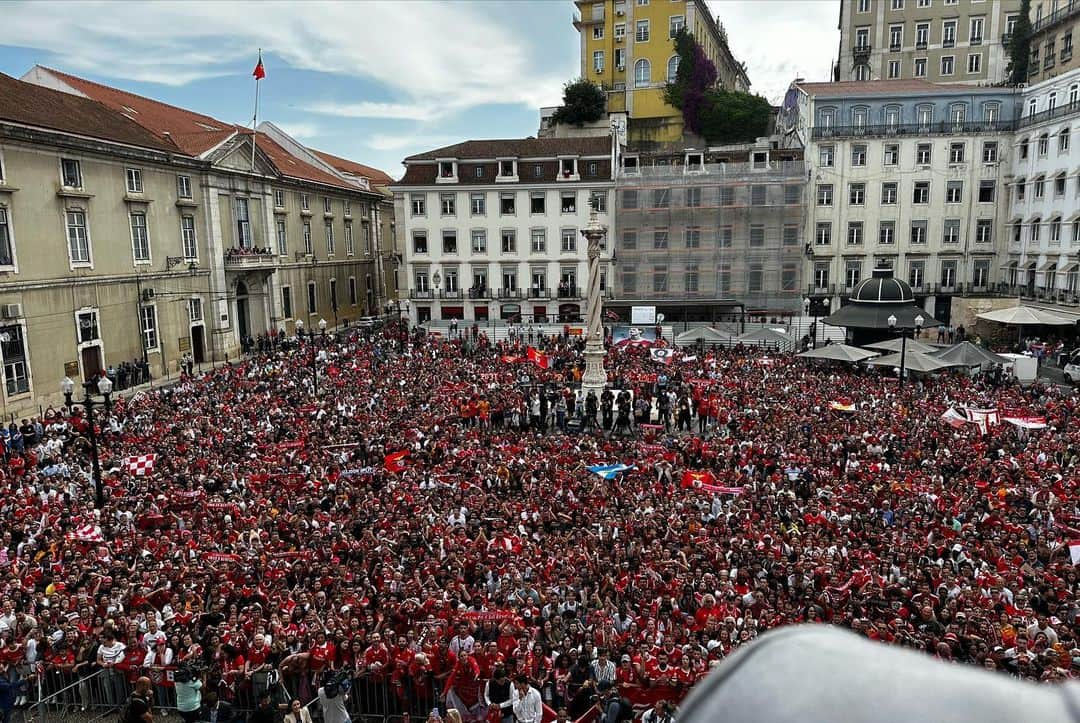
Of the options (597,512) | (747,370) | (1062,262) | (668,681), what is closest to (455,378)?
(747,370)

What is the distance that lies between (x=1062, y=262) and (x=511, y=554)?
43763 millimetres

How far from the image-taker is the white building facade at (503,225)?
178 ft

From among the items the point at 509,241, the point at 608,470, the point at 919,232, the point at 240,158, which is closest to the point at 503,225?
the point at 509,241

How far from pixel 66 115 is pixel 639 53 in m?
48.9

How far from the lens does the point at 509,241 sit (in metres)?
55.7

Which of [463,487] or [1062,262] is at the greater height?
[1062,262]

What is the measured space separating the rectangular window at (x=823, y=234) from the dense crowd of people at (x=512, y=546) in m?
28.6

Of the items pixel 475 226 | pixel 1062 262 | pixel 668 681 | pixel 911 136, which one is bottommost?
pixel 668 681

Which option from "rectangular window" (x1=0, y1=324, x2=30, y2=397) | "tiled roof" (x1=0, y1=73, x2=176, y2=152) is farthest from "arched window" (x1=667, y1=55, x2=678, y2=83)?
"rectangular window" (x1=0, y1=324, x2=30, y2=397)

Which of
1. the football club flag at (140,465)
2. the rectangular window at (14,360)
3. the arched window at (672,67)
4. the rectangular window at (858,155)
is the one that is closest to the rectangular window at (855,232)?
the rectangular window at (858,155)

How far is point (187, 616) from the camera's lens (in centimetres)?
1187

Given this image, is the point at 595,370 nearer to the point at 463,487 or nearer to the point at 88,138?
the point at 463,487

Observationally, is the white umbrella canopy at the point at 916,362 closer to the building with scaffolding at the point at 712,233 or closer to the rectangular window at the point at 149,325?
the building with scaffolding at the point at 712,233

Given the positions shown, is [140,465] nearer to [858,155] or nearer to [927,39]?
[858,155]
